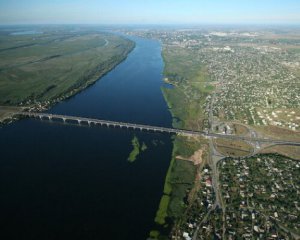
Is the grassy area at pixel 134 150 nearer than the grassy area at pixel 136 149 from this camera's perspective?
Yes

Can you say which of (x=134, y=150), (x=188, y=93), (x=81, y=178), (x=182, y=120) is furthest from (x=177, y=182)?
(x=188, y=93)

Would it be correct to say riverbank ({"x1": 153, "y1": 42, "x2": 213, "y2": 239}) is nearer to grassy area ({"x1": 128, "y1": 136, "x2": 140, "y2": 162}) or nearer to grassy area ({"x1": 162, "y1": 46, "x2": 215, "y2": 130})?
grassy area ({"x1": 162, "y1": 46, "x2": 215, "y2": 130})

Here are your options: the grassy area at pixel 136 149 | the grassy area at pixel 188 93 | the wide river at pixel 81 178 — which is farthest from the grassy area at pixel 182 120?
the grassy area at pixel 136 149

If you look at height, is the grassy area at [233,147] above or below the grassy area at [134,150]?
above

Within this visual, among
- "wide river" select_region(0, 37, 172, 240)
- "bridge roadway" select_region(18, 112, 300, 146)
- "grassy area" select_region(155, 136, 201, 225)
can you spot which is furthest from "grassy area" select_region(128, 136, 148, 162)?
"grassy area" select_region(155, 136, 201, 225)

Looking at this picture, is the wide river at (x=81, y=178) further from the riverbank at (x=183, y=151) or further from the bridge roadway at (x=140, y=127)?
the bridge roadway at (x=140, y=127)

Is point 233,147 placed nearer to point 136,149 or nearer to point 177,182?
point 177,182

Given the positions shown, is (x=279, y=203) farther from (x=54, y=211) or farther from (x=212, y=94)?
(x=212, y=94)

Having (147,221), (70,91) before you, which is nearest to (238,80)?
(70,91)

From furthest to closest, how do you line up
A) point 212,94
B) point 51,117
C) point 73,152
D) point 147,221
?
point 212,94, point 51,117, point 73,152, point 147,221
